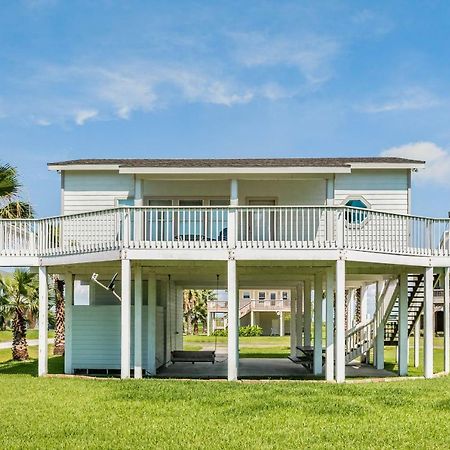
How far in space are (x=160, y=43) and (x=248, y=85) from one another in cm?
468

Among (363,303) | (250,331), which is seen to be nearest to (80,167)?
(363,303)

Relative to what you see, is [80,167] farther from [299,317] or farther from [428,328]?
[428,328]

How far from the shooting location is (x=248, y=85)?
1145 inches

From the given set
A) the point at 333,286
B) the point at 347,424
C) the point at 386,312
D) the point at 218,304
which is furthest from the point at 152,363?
the point at 218,304

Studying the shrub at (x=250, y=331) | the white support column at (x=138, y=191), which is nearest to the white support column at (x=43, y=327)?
the white support column at (x=138, y=191)

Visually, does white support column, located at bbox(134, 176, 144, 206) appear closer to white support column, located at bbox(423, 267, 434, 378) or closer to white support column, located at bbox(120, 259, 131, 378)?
white support column, located at bbox(120, 259, 131, 378)

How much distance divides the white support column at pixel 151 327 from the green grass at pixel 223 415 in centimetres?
383

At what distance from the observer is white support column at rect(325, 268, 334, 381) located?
19386 millimetres

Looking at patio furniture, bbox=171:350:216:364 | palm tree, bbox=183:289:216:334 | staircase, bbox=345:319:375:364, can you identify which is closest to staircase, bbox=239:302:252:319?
palm tree, bbox=183:289:216:334

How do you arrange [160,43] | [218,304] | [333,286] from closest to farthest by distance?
[333,286], [160,43], [218,304]

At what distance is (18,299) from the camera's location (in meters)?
32.4

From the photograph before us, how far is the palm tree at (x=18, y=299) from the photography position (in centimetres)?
3244

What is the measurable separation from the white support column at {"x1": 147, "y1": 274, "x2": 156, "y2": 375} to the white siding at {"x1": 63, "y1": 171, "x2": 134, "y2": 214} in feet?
11.5

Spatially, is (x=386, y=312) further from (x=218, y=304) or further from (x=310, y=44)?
(x=218, y=304)
